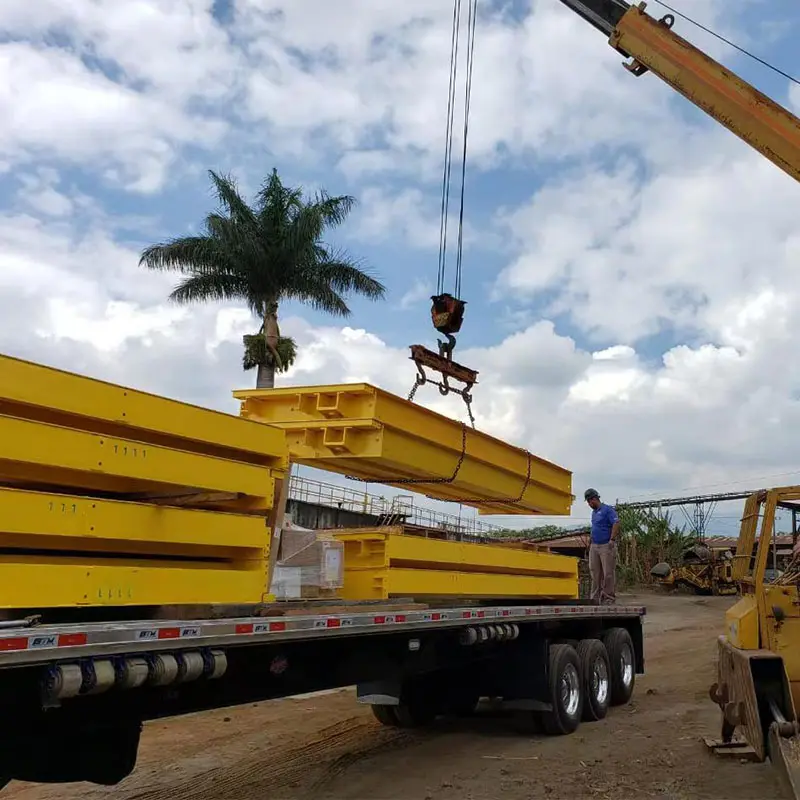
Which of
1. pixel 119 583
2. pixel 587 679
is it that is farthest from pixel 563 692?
pixel 119 583

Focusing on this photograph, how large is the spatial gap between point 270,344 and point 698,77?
16343 mm

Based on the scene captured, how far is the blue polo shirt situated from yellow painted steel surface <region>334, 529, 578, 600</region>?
1166 millimetres

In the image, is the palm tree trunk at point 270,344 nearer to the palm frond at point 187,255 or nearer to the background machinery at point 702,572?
the palm frond at point 187,255

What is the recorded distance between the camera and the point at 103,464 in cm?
460

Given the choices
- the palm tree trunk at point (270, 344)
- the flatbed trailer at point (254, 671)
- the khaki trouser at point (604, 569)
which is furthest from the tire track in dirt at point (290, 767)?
the palm tree trunk at point (270, 344)

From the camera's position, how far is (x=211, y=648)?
4.53m

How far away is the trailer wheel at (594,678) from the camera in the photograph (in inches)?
384

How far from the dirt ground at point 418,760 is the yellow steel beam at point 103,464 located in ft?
10.1

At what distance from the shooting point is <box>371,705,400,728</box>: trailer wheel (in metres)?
9.46

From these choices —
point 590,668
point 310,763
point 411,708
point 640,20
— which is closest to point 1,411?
point 310,763

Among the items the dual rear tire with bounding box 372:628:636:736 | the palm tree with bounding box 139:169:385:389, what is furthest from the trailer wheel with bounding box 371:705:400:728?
the palm tree with bounding box 139:169:385:389

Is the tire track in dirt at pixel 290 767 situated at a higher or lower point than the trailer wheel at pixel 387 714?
lower

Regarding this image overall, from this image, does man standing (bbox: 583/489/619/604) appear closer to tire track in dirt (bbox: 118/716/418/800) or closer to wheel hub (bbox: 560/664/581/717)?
wheel hub (bbox: 560/664/581/717)

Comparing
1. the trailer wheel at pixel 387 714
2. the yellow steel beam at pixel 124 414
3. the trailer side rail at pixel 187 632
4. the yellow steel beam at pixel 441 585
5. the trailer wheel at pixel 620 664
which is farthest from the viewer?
the trailer wheel at pixel 620 664
